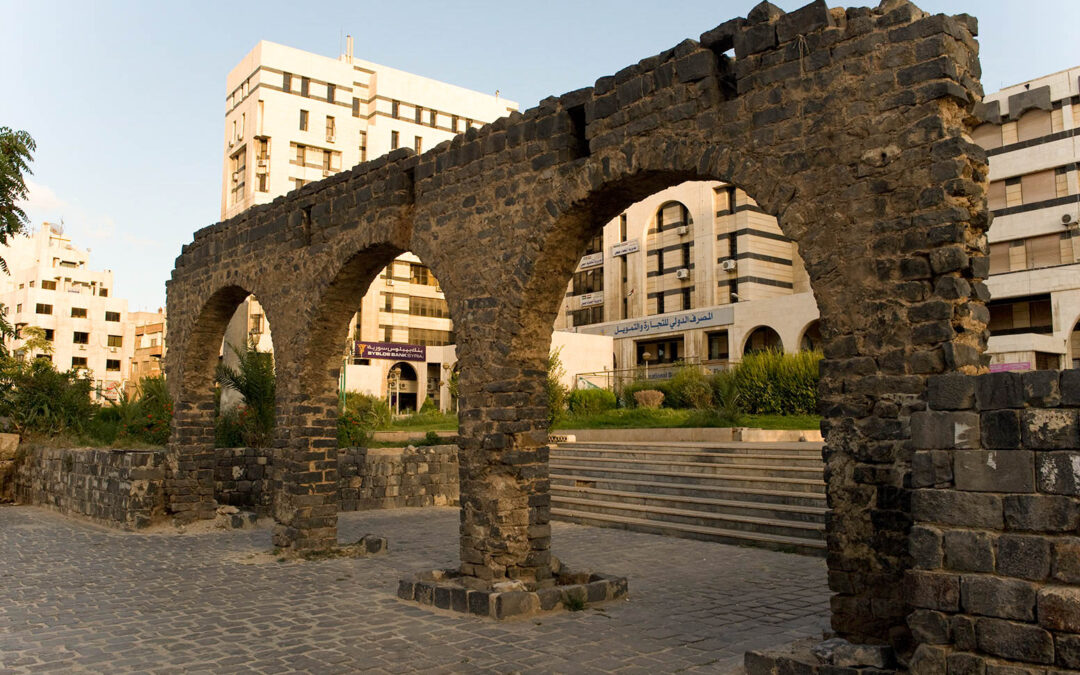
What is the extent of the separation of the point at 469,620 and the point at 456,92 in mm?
45508

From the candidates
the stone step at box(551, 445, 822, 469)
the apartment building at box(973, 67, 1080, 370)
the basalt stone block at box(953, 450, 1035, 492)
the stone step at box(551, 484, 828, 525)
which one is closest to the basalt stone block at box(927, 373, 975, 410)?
the basalt stone block at box(953, 450, 1035, 492)

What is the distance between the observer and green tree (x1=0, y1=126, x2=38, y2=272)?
16203 mm

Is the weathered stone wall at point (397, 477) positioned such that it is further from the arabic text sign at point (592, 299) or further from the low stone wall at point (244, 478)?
the arabic text sign at point (592, 299)

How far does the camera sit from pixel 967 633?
3.71 metres

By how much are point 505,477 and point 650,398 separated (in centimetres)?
1750

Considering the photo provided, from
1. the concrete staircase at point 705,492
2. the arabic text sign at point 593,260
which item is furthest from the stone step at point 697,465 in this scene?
the arabic text sign at point 593,260

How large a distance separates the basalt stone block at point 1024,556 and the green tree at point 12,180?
59.3 ft

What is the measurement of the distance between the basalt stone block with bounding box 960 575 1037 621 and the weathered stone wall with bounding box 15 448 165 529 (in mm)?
11486

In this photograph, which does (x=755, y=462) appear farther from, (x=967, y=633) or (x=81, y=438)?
(x=81, y=438)

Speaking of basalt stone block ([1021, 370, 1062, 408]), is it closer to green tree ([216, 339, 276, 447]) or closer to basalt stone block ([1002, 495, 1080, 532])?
basalt stone block ([1002, 495, 1080, 532])

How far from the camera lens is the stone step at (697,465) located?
38.6 ft

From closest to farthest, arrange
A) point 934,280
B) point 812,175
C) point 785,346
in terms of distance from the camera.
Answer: point 934,280, point 812,175, point 785,346

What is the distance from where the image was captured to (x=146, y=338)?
5959 centimetres

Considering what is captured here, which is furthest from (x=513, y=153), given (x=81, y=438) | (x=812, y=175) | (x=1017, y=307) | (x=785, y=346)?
(x=1017, y=307)
